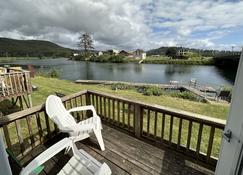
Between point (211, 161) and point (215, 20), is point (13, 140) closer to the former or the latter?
point (211, 161)

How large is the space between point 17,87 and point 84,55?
4781 centimetres

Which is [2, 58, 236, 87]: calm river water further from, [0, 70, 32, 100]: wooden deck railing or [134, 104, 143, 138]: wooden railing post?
[134, 104, 143, 138]: wooden railing post

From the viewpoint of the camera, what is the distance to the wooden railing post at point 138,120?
2.63m

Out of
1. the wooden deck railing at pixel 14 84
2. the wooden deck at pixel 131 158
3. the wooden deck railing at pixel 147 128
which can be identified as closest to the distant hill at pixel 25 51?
the wooden deck railing at pixel 14 84

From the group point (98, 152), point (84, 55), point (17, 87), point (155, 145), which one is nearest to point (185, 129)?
point (155, 145)

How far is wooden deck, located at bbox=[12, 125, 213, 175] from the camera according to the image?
6.63 ft

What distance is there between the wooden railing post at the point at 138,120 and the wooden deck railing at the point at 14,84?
4.47 meters

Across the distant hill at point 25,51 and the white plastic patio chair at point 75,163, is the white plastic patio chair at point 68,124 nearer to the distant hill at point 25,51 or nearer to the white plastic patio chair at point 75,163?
the white plastic patio chair at point 75,163

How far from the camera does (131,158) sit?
89.0 inches

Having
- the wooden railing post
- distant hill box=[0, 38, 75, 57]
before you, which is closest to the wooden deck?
the wooden railing post

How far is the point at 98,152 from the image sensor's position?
7.97ft

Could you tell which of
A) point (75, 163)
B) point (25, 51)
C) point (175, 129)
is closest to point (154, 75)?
point (175, 129)

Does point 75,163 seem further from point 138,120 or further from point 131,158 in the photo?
point 138,120

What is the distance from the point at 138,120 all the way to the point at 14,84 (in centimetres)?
465
